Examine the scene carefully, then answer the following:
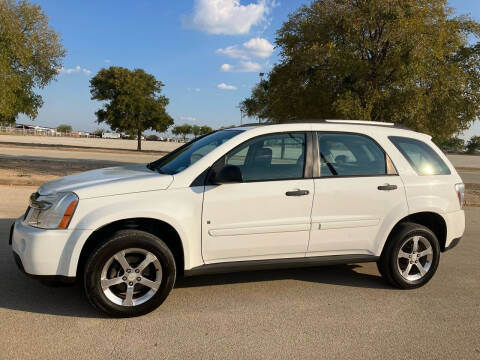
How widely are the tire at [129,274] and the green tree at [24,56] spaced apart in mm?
12708

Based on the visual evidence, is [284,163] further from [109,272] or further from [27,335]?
[27,335]

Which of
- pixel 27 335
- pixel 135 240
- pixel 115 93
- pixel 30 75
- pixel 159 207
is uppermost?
pixel 115 93

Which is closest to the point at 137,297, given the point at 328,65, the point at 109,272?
the point at 109,272

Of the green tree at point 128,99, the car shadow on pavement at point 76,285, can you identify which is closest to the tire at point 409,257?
the car shadow on pavement at point 76,285

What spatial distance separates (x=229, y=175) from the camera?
360 cm

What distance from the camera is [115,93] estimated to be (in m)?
38.0

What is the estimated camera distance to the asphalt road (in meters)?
3.04

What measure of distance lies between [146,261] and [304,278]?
6.61ft

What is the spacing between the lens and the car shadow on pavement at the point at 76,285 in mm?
3662

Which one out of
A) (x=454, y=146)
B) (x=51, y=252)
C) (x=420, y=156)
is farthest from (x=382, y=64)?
(x=454, y=146)

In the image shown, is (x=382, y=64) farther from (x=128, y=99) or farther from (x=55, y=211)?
(x=128, y=99)

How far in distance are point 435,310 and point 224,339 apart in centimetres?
215

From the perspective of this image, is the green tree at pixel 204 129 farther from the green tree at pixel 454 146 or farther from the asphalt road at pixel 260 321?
the asphalt road at pixel 260 321

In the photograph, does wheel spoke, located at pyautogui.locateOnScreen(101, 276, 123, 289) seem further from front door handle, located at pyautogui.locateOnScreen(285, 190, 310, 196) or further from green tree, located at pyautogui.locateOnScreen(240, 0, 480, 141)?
green tree, located at pyautogui.locateOnScreen(240, 0, 480, 141)
